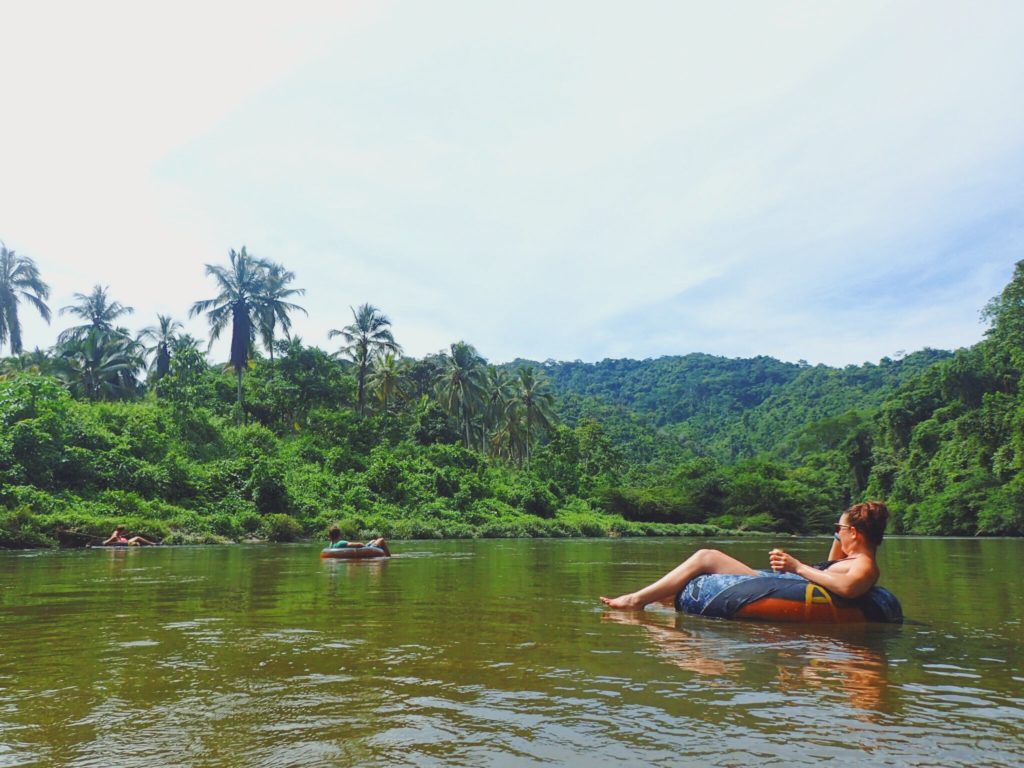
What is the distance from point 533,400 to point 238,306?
82.3ft

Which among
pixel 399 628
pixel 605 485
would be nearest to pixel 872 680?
pixel 399 628

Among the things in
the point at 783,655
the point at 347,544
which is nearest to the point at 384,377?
the point at 347,544

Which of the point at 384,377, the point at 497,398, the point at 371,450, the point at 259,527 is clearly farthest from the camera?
the point at 497,398

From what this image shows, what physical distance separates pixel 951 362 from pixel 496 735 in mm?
74862

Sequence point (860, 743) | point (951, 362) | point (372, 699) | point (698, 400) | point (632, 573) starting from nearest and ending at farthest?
point (860, 743)
point (372, 699)
point (632, 573)
point (951, 362)
point (698, 400)

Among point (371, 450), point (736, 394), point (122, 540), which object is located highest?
point (736, 394)

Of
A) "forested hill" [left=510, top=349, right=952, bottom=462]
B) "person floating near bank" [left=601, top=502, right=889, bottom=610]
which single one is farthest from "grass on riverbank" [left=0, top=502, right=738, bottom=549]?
"forested hill" [left=510, top=349, right=952, bottom=462]

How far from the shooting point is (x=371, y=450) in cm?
4841

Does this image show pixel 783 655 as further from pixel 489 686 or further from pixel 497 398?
pixel 497 398

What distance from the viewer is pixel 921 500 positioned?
62094mm

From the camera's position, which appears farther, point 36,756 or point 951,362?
point 951,362

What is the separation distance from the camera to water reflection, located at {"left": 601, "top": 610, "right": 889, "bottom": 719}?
170 inches

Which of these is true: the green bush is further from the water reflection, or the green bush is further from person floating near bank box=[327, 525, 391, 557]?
the water reflection

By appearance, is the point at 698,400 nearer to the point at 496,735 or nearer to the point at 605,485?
the point at 605,485
